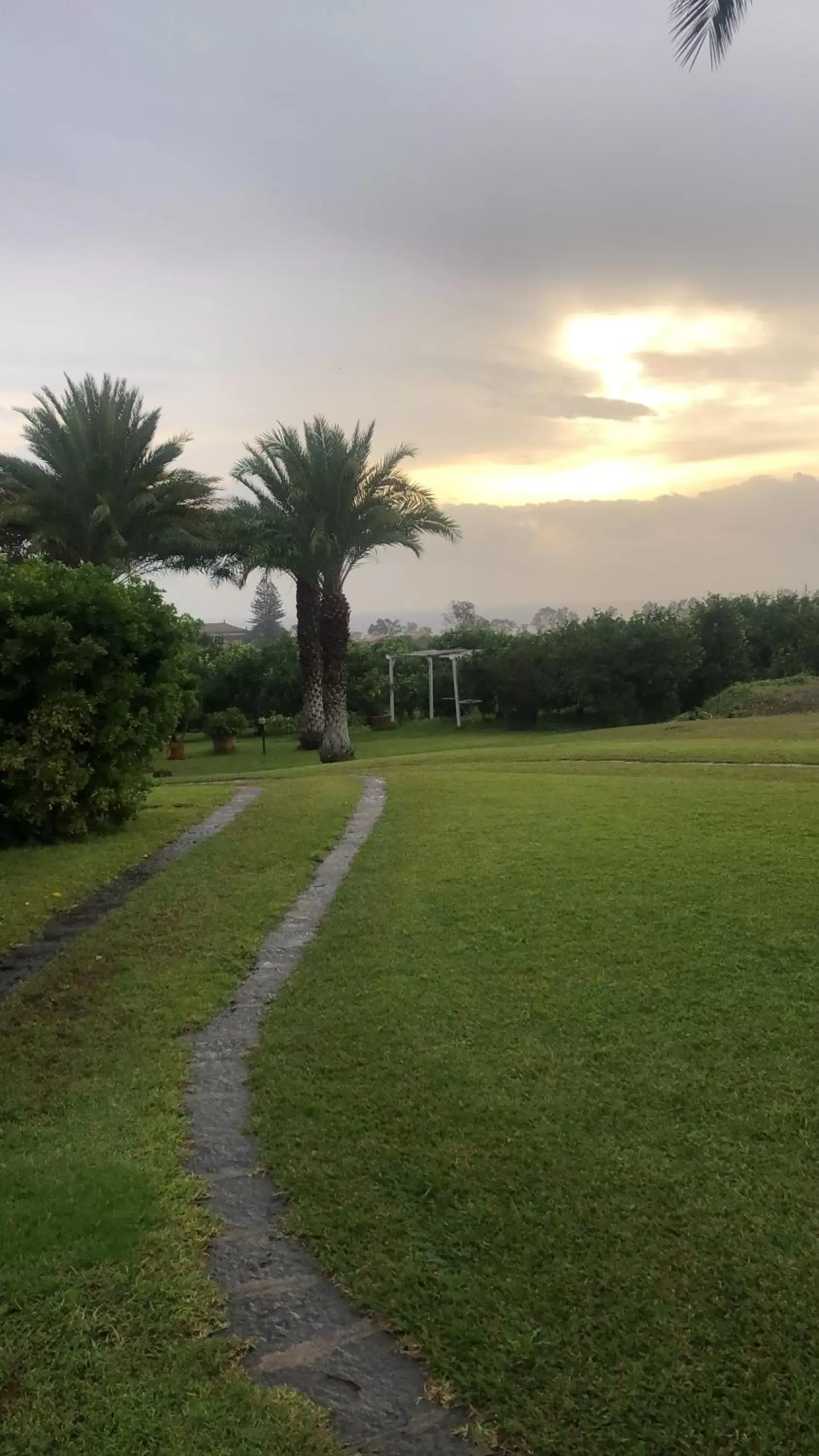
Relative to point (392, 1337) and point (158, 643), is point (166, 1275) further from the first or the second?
point (158, 643)

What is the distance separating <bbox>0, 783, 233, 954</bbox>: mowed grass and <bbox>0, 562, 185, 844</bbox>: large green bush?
34 centimetres

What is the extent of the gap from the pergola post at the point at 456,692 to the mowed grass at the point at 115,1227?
22238 millimetres

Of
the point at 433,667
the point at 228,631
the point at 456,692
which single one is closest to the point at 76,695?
the point at 456,692

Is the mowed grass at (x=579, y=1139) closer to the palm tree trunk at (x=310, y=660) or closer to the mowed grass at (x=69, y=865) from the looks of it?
the mowed grass at (x=69, y=865)

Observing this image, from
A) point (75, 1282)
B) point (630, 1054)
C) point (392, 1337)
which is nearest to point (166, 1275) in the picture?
point (75, 1282)

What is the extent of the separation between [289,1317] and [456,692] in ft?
83.6

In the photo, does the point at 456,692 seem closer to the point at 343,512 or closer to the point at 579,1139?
the point at 343,512

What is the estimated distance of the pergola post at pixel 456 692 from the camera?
28.4 metres

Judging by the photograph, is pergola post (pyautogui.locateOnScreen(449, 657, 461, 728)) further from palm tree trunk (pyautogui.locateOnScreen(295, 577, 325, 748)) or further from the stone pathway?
the stone pathway

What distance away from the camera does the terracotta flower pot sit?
2558 cm

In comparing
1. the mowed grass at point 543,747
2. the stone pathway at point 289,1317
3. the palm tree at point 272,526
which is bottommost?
the stone pathway at point 289,1317

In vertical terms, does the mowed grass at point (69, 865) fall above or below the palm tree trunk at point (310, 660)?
below

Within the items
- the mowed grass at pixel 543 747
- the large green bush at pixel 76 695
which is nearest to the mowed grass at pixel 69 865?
the large green bush at pixel 76 695

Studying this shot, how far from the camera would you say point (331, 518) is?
2228 cm
